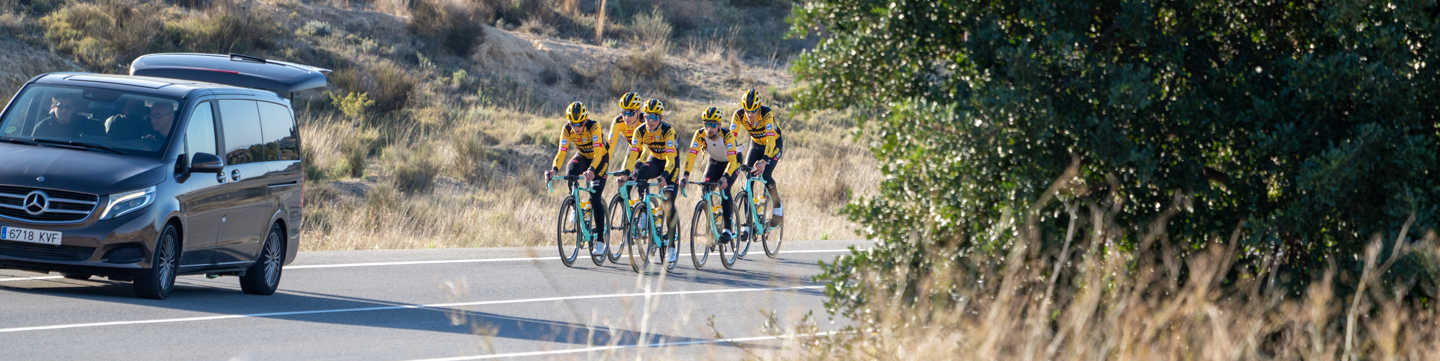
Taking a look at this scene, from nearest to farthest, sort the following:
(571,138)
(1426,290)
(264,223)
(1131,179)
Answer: (1426,290)
(1131,179)
(264,223)
(571,138)

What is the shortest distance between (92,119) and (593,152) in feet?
16.2

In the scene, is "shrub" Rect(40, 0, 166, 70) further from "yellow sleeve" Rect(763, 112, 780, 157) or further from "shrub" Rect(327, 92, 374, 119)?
"yellow sleeve" Rect(763, 112, 780, 157)

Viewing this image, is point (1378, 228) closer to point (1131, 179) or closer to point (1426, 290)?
point (1426, 290)

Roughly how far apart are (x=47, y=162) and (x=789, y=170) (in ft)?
66.9

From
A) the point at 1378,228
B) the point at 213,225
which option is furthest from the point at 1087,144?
the point at 213,225

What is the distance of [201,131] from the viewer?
9547 mm

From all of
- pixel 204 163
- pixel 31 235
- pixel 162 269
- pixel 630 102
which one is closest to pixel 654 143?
pixel 630 102

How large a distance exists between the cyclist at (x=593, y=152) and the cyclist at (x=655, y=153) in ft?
0.86

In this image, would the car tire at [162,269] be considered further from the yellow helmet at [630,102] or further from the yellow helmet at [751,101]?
the yellow helmet at [751,101]

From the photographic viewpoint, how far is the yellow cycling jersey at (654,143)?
12.9 metres

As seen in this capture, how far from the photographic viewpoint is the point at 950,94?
5.85m

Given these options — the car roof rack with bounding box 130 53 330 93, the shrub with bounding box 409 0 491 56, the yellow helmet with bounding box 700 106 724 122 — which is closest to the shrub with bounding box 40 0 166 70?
the shrub with bounding box 409 0 491 56

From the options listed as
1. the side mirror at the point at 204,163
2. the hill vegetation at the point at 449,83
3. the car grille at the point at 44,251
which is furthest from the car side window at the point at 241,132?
the hill vegetation at the point at 449,83

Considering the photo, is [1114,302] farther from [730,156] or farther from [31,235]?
[730,156]
